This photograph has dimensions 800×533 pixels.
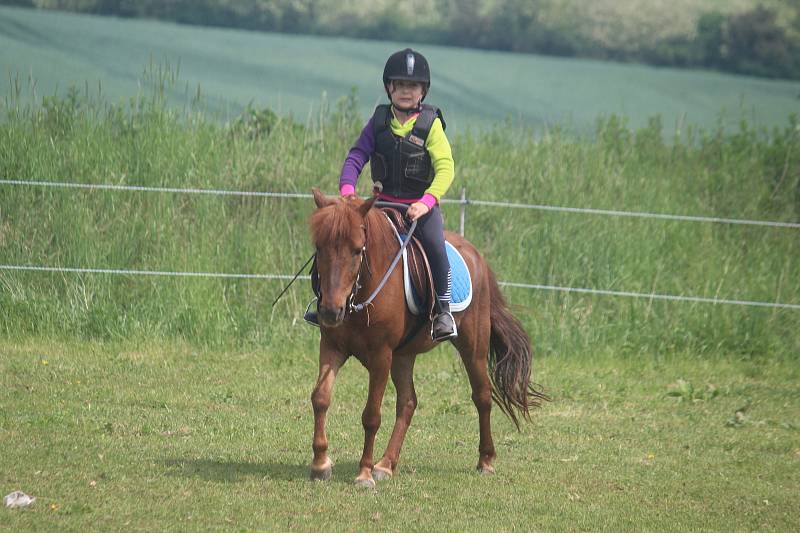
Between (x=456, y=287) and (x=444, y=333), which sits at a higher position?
(x=456, y=287)

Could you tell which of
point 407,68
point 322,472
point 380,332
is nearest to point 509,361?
point 380,332

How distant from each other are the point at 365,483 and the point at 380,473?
0.26m

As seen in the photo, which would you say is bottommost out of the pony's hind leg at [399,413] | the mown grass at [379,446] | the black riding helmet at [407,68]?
the mown grass at [379,446]

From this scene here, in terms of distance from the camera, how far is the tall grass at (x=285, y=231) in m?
11.7

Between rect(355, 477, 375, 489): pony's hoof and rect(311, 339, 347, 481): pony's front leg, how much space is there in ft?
0.62

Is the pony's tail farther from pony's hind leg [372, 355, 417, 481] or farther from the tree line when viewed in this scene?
the tree line

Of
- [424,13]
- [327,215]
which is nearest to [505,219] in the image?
[424,13]

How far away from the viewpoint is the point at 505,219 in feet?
43.9

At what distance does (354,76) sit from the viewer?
16.5 metres

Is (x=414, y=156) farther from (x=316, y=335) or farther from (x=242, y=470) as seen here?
(x=316, y=335)

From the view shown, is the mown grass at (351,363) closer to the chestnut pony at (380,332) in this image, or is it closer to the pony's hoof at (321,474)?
the pony's hoof at (321,474)

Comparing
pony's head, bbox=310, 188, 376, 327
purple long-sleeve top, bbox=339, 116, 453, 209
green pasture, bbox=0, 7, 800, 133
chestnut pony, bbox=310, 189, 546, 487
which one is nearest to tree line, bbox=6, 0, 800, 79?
green pasture, bbox=0, 7, 800, 133

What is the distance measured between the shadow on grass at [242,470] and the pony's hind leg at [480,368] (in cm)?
90

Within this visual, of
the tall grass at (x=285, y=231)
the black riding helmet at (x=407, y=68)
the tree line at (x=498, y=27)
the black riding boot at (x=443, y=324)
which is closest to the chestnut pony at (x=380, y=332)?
the black riding boot at (x=443, y=324)
